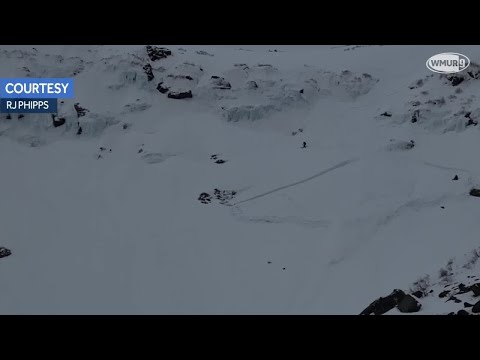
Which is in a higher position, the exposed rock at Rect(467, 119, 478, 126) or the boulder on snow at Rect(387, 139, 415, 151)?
the exposed rock at Rect(467, 119, 478, 126)

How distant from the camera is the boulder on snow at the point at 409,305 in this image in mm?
7875

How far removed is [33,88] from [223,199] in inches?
256

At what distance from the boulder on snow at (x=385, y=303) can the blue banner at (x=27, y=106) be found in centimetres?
640

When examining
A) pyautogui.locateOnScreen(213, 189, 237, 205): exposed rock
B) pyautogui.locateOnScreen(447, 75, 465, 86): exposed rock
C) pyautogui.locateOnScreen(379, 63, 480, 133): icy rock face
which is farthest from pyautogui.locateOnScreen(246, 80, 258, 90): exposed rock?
pyautogui.locateOnScreen(447, 75, 465, 86): exposed rock

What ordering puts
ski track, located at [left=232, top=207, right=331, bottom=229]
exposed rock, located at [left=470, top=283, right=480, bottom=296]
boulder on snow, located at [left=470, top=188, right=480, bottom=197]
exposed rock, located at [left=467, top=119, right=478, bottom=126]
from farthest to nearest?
exposed rock, located at [left=467, top=119, right=478, bottom=126]
boulder on snow, located at [left=470, top=188, right=480, bottom=197]
ski track, located at [left=232, top=207, right=331, bottom=229]
exposed rock, located at [left=470, top=283, right=480, bottom=296]

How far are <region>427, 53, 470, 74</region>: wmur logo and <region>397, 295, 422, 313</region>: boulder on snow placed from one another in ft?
13.0

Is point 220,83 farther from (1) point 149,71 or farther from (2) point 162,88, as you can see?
(1) point 149,71

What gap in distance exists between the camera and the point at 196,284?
939 centimetres

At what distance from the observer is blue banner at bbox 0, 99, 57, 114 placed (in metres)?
6.52

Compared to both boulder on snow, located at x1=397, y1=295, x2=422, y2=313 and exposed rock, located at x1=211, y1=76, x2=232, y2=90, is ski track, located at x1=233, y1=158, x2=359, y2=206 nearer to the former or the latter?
boulder on snow, located at x1=397, y1=295, x2=422, y2=313

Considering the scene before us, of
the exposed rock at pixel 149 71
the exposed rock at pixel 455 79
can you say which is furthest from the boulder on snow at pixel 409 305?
the exposed rock at pixel 149 71

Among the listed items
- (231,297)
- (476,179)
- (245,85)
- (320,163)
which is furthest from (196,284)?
(245,85)

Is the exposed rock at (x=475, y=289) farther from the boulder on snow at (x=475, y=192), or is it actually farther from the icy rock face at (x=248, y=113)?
the icy rock face at (x=248, y=113)
